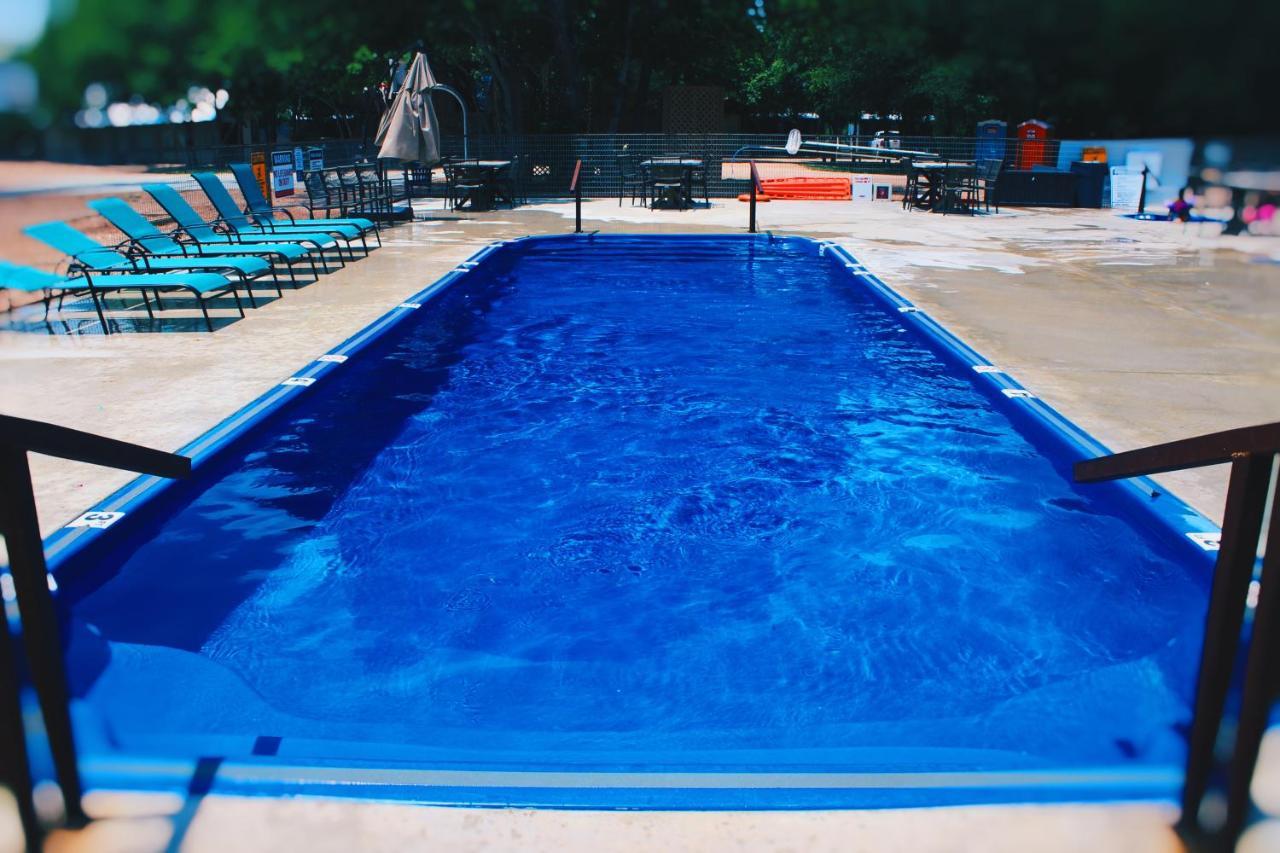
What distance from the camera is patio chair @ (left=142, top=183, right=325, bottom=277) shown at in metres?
9.38

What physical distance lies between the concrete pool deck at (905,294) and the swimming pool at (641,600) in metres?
0.12

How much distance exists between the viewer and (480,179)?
1811 cm

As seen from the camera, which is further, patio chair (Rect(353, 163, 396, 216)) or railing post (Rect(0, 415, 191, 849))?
patio chair (Rect(353, 163, 396, 216))

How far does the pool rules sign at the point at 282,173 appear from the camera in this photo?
13.1 m

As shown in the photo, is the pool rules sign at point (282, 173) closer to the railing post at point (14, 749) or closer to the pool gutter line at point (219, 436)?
the pool gutter line at point (219, 436)

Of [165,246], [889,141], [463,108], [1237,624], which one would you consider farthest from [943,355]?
[889,141]

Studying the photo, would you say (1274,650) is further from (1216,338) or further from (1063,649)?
(1216,338)

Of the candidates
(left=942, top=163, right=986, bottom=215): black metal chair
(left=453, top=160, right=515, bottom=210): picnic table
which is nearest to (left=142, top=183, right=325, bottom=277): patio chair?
(left=453, top=160, right=515, bottom=210): picnic table

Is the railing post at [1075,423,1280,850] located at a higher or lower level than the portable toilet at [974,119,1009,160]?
lower

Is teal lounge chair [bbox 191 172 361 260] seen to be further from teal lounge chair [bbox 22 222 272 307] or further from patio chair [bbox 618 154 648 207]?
patio chair [bbox 618 154 648 207]

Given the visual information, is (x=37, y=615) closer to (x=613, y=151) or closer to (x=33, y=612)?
(x=33, y=612)

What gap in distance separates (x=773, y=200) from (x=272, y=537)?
16.6 meters

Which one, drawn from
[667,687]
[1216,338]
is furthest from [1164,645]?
[1216,338]

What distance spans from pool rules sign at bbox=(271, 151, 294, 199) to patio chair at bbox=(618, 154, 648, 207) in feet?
22.8
